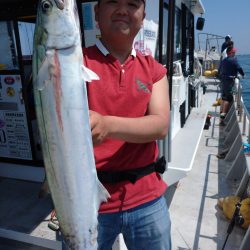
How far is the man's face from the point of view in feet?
5.74

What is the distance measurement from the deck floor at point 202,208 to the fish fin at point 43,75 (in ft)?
10.1

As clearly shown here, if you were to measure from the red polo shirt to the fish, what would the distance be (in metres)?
0.33

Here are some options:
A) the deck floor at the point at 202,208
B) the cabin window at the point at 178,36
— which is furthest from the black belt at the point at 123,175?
the cabin window at the point at 178,36

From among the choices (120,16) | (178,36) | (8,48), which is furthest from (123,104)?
(178,36)

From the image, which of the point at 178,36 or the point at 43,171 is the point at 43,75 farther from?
the point at 178,36

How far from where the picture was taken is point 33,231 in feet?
12.3

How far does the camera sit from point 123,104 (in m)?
1.82

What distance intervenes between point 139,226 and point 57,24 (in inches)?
51.1

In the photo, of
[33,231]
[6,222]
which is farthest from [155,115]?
[6,222]

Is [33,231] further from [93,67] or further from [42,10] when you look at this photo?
[42,10]

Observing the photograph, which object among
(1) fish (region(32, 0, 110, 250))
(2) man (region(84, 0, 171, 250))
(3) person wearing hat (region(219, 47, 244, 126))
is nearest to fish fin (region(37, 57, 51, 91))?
(1) fish (region(32, 0, 110, 250))

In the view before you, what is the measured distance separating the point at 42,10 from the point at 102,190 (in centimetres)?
92

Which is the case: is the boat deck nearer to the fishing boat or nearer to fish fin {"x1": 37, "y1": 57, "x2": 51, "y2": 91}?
the fishing boat

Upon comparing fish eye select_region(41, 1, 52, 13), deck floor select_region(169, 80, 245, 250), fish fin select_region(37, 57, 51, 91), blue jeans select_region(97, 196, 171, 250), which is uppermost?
fish eye select_region(41, 1, 52, 13)
